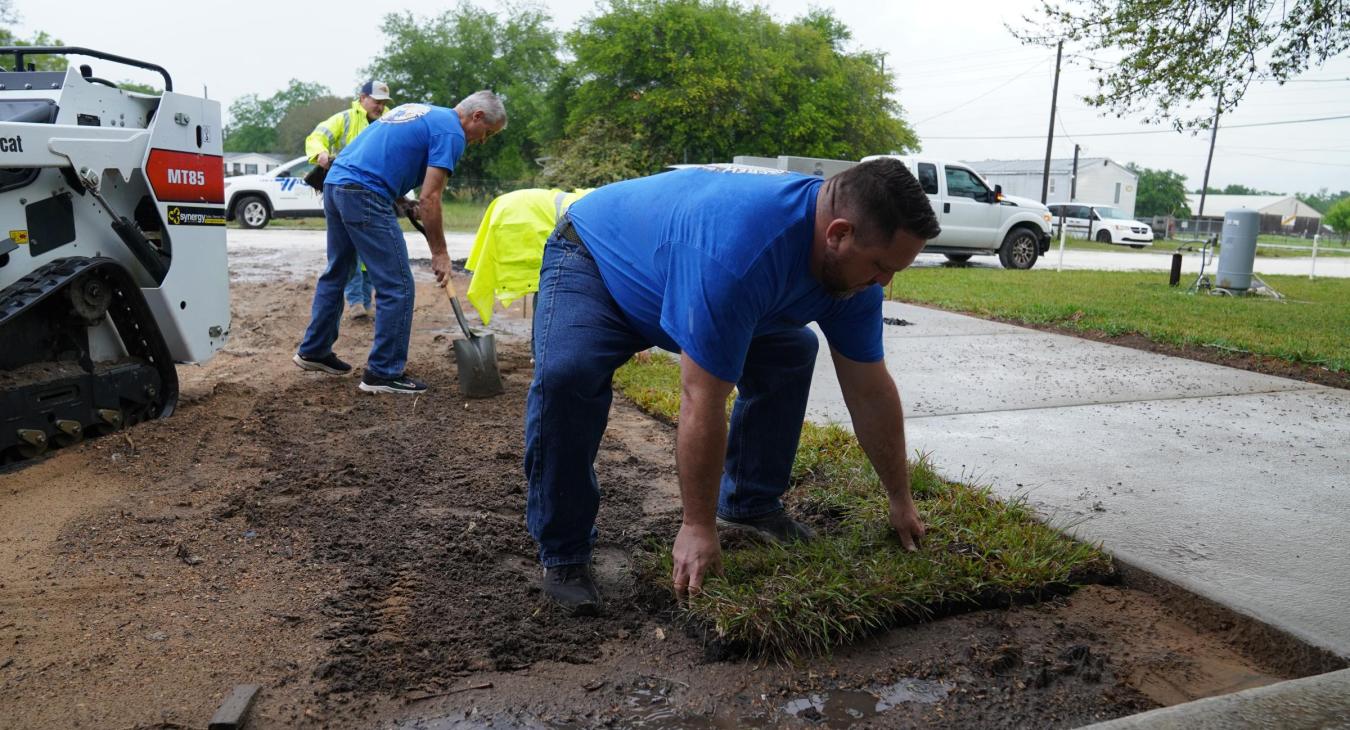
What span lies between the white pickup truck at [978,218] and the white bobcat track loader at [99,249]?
45.7 ft

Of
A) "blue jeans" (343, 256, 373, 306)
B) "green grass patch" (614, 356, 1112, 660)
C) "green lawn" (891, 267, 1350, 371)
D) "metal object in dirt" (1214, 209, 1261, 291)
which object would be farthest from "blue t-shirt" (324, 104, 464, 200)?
"metal object in dirt" (1214, 209, 1261, 291)

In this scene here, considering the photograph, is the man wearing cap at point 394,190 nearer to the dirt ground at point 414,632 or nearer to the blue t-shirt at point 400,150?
the blue t-shirt at point 400,150

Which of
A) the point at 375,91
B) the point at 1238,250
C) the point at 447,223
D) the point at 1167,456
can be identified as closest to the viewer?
the point at 1167,456

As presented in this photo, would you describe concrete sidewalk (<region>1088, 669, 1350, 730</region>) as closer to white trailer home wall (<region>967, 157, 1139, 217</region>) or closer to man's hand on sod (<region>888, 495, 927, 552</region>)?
man's hand on sod (<region>888, 495, 927, 552</region>)

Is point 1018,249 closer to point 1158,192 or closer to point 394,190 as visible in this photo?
point 394,190

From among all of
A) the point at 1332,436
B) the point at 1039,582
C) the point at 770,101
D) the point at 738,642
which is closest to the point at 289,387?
the point at 738,642

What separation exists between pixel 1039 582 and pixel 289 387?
14.2 ft

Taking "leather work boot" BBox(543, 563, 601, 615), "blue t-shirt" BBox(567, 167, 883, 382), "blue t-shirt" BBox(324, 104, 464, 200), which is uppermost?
"blue t-shirt" BBox(324, 104, 464, 200)

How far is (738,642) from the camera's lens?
260 centimetres

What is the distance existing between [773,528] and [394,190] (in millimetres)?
3368

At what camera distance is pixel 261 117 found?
289 ft

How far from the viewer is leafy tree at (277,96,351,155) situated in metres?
62.9

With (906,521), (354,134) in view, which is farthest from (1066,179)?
(906,521)

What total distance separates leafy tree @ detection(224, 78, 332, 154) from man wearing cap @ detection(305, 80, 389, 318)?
82.9 meters
